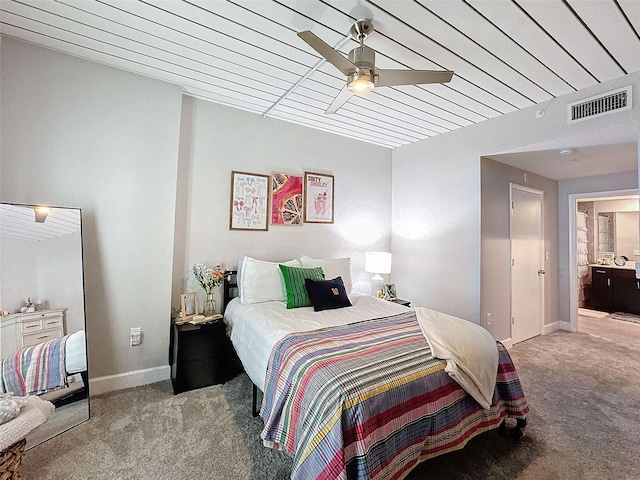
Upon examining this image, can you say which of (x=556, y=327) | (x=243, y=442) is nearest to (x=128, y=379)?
(x=243, y=442)

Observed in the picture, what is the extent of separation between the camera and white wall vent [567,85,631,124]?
2.34 m

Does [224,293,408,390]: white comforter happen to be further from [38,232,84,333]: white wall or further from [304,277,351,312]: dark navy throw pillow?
[38,232,84,333]: white wall

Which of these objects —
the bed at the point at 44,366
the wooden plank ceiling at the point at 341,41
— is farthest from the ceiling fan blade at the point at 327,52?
the bed at the point at 44,366

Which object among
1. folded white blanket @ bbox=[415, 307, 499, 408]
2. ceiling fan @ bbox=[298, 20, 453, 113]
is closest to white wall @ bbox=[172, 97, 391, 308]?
ceiling fan @ bbox=[298, 20, 453, 113]

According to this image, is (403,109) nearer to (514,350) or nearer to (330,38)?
(330,38)

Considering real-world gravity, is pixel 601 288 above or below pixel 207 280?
below

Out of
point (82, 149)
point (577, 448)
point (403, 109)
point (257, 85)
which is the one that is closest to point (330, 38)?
point (257, 85)

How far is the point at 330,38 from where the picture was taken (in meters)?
2.01

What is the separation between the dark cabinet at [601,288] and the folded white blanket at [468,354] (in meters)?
5.73

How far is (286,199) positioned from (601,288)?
21.4 ft

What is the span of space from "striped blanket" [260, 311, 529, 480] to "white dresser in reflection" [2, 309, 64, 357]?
5.30 ft

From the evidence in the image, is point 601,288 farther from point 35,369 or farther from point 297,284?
point 35,369

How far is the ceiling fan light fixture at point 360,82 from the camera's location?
1714mm

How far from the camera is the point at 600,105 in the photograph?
8.10 feet
